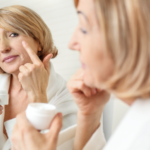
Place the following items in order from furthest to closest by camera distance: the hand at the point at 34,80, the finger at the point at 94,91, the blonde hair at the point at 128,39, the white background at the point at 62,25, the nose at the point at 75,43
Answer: the white background at the point at 62,25 → the hand at the point at 34,80 → the finger at the point at 94,91 → the nose at the point at 75,43 → the blonde hair at the point at 128,39

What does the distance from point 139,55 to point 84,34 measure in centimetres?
15

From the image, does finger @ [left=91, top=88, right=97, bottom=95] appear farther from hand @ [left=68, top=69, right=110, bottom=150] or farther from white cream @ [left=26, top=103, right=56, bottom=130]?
white cream @ [left=26, top=103, right=56, bottom=130]

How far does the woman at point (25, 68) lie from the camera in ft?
3.00

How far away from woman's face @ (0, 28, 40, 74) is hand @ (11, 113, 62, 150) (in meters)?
0.59

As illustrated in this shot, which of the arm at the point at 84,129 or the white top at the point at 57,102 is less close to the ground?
the arm at the point at 84,129

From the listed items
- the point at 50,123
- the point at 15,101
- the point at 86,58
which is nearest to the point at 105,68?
the point at 86,58

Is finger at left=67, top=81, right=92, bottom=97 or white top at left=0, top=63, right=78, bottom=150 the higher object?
finger at left=67, top=81, right=92, bottom=97

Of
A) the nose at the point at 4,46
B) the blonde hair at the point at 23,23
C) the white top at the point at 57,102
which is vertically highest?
the blonde hair at the point at 23,23

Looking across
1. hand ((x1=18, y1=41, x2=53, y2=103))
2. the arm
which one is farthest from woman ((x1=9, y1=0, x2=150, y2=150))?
hand ((x1=18, y1=41, x2=53, y2=103))

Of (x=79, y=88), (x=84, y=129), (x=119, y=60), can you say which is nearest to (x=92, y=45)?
(x=119, y=60)

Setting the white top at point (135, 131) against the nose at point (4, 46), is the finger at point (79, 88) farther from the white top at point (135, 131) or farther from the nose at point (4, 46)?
the nose at point (4, 46)

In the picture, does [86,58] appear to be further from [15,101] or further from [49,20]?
[49,20]

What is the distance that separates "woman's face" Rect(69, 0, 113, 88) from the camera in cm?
43

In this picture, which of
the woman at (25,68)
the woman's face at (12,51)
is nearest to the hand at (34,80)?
the woman at (25,68)
